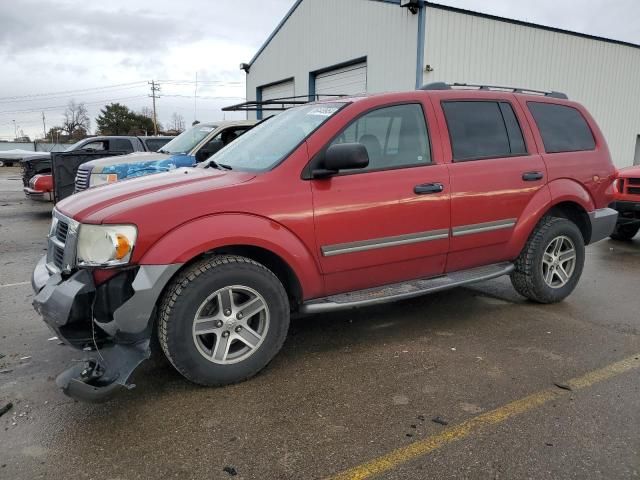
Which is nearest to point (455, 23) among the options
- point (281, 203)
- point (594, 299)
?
point (594, 299)

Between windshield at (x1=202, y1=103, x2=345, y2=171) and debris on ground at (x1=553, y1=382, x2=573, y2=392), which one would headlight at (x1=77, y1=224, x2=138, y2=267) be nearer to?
windshield at (x1=202, y1=103, x2=345, y2=171)

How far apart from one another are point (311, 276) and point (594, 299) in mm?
3349

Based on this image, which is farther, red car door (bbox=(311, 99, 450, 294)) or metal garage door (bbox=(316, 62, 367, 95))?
metal garage door (bbox=(316, 62, 367, 95))

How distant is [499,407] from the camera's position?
300 cm

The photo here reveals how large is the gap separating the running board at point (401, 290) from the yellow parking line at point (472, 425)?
110 centimetres

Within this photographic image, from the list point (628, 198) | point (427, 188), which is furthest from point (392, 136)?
point (628, 198)

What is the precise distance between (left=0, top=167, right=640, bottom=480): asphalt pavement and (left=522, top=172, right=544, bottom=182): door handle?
125 cm

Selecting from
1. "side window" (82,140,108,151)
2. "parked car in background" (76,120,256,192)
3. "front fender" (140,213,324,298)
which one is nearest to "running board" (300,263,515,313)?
"front fender" (140,213,324,298)

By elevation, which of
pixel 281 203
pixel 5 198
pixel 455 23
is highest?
pixel 455 23

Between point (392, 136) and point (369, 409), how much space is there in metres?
2.08

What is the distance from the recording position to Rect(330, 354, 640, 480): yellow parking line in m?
2.45

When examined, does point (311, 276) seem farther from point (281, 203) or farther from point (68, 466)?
point (68, 466)

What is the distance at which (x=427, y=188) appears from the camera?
3887 millimetres

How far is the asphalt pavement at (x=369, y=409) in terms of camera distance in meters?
2.49
